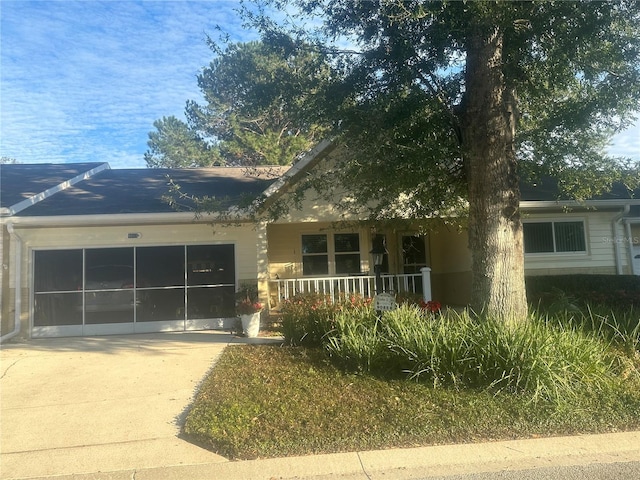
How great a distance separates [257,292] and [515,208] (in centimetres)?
641

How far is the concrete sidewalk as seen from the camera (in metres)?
4.50

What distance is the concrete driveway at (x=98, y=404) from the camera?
4855 millimetres

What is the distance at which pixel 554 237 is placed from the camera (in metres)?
13.6

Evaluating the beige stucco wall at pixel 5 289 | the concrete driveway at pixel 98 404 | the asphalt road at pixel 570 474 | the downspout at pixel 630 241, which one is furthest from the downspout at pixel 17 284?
the downspout at pixel 630 241

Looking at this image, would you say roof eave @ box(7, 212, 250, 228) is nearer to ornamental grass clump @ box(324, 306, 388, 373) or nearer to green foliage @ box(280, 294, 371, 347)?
green foliage @ box(280, 294, 371, 347)

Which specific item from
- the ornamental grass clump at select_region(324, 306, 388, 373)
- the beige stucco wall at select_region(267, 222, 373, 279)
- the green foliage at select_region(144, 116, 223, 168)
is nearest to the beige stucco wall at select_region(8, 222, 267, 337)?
the beige stucco wall at select_region(267, 222, 373, 279)

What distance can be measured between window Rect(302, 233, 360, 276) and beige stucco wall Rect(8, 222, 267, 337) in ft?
7.98

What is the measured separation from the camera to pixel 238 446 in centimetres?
484

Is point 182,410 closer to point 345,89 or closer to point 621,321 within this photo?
point 345,89

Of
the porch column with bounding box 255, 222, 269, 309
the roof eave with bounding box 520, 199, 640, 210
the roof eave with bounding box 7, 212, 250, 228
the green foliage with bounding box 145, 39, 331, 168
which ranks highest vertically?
the green foliage with bounding box 145, 39, 331, 168

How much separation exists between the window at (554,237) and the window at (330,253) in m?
4.74

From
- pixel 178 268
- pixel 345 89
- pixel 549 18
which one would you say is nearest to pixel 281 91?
pixel 345 89

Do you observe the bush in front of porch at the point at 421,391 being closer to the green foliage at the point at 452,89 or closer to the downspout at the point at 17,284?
the green foliage at the point at 452,89

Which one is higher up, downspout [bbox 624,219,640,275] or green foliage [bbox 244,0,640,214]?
green foliage [bbox 244,0,640,214]
